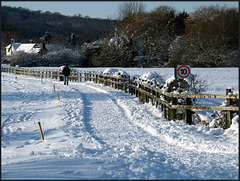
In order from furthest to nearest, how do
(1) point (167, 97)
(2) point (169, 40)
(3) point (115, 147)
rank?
(2) point (169, 40) → (1) point (167, 97) → (3) point (115, 147)

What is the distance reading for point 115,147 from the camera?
7352 mm

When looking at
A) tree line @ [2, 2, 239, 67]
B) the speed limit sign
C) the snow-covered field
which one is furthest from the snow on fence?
tree line @ [2, 2, 239, 67]

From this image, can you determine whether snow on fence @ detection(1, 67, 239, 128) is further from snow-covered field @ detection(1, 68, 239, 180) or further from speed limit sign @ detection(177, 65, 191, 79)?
speed limit sign @ detection(177, 65, 191, 79)

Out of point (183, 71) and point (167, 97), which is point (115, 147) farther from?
point (167, 97)

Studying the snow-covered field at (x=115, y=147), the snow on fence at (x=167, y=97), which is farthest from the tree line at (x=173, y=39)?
the snow-covered field at (x=115, y=147)

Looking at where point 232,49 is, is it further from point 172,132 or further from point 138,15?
point 172,132

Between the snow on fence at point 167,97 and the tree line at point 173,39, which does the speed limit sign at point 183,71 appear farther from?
the tree line at point 173,39

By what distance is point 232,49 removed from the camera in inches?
1490

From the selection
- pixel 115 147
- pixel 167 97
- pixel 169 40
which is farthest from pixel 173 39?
pixel 115 147

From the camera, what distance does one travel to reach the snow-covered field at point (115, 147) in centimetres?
546

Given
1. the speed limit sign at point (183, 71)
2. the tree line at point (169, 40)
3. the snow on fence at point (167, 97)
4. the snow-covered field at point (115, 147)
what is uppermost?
the tree line at point (169, 40)

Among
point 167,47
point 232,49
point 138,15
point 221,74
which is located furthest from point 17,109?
point 138,15

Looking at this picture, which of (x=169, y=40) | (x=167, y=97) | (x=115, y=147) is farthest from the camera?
(x=169, y=40)

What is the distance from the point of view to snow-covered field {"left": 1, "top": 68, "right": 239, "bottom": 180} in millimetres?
5461
